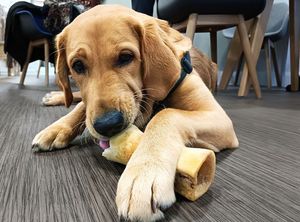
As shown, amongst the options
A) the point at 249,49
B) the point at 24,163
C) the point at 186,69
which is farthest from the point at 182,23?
the point at 24,163

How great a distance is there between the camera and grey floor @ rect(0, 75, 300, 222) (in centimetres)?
65

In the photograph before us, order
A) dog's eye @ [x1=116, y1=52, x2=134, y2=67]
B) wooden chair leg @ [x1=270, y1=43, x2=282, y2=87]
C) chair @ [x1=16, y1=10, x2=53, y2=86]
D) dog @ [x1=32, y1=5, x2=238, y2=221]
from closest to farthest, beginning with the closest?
1. dog @ [x1=32, y1=5, x2=238, y2=221]
2. dog's eye @ [x1=116, y1=52, x2=134, y2=67]
3. chair @ [x1=16, y1=10, x2=53, y2=86]
4. wooden chair leg @ [x1=270, y1=43, x2=282, y2=87]

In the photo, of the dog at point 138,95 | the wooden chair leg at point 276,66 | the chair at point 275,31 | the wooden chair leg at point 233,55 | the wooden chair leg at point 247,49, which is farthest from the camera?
the wooden chair leg at point 276,66

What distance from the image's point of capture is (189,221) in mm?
611

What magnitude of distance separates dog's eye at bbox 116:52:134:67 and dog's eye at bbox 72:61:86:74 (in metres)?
0.12

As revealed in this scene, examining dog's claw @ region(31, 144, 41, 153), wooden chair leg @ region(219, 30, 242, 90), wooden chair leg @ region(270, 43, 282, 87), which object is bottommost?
wooden chair leg @ region(270, 43, 282, 87)

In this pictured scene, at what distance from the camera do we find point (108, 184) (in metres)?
0.81

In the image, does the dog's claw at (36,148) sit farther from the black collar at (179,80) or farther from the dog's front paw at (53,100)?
the dog's front paw at (53,100)

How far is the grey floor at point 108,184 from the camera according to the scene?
2.12 ft

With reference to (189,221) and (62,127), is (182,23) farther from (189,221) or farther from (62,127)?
(189,221)

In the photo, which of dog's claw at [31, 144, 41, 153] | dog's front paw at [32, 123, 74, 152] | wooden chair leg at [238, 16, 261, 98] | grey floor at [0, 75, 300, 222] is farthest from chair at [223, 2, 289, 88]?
dog's claw at [31, 144, 41, 153]

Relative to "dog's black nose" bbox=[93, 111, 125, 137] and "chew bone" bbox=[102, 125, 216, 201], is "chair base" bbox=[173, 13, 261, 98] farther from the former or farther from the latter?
"chew bone" bbox=[102, 125, 216, 201]

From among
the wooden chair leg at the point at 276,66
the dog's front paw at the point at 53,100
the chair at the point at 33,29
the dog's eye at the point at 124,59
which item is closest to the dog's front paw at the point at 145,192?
the dog's eye at the point at 124,59

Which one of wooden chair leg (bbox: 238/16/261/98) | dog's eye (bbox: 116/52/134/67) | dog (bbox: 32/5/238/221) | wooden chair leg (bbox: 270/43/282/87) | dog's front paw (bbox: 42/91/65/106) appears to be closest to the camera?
dog (bbox: 32/5/238/221)
